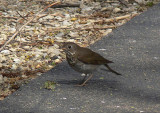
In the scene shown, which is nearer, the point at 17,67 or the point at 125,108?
the point at 125,108

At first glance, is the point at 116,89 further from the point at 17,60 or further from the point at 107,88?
the point at 17,60

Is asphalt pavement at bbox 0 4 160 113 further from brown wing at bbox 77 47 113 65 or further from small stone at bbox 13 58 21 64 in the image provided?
small stone at bbox 13 58 21 64

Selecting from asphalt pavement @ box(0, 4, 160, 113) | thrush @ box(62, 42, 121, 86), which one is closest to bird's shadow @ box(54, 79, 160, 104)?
asphalt pavement @ box(0, 4, 160, 113)

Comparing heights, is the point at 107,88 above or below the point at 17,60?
below

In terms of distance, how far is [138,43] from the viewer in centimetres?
680

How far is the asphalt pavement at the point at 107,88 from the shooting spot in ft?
15.0

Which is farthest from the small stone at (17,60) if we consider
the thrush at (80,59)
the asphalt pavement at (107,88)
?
the thrush at (80,59)

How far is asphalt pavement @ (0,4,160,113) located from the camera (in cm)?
457

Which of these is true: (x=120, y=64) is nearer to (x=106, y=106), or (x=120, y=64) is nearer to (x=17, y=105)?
(x=106, y=106)

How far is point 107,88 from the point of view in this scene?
5117 mm

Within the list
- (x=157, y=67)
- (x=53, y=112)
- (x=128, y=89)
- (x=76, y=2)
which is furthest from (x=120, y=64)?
(x=76, y=2)

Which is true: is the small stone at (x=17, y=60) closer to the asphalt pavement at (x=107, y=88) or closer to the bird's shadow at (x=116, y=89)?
the asphalt pavement at (x=107, y=88)

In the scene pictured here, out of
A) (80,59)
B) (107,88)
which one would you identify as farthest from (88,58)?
(107,88)

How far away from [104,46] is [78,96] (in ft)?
6.31
